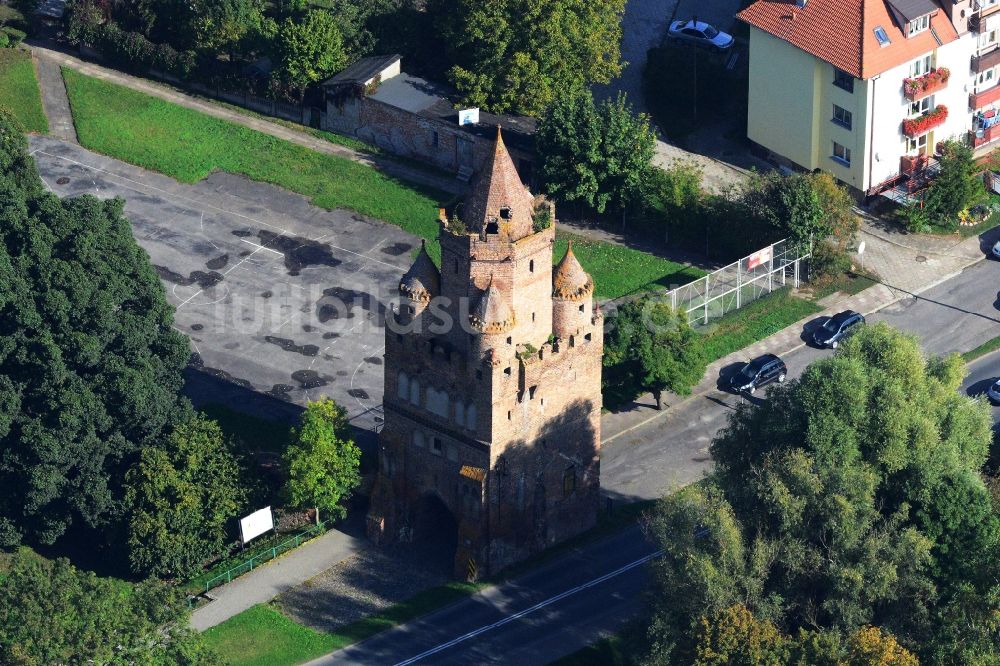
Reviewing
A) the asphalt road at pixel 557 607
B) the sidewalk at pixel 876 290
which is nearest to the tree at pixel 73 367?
the asphalt road at pixel 557 607

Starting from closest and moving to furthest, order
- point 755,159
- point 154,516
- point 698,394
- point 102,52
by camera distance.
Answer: point 154,516 < point 698,394 < point 755,159 < point 102,52

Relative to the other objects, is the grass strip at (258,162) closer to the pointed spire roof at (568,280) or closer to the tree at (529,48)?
the tree at (529,48)

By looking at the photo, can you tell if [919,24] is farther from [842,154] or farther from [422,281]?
[422,281]

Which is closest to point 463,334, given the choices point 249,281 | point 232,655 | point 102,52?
point 232,655

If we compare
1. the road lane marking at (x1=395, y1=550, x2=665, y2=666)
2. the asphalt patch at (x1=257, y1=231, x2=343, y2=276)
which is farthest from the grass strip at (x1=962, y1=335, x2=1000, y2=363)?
the asphalt patch at (x1=257, y1=231, x2=343, y2=276)

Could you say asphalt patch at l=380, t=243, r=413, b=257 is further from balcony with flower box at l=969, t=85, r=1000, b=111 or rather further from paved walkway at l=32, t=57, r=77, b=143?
balcony with flower box at l=969, t=85, r=1000, b=111

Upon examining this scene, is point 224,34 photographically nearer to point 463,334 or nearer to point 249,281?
point 249,281
